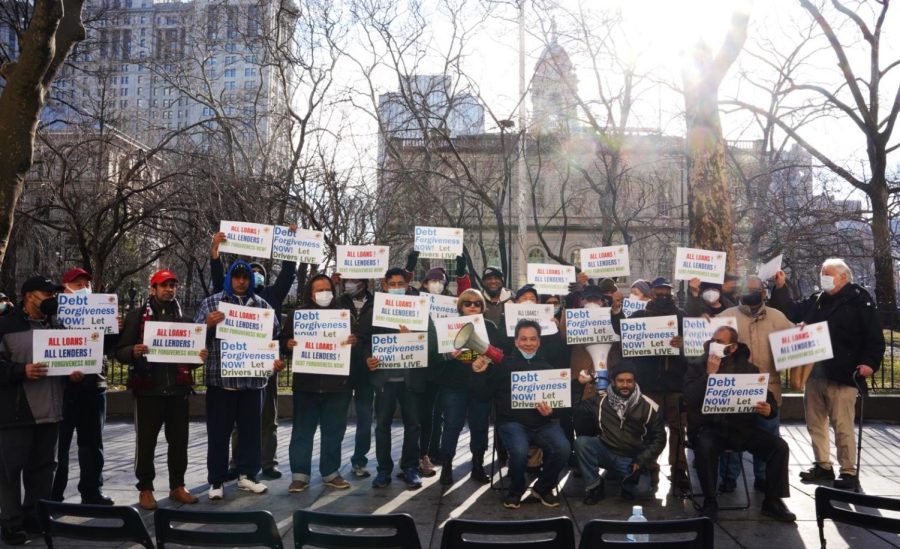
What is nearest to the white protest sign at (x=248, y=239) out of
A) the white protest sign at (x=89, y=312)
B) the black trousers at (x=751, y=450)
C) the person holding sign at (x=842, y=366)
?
the white protest sign at (x=89, y=312)

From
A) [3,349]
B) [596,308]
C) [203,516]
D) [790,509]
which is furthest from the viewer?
[596,308]

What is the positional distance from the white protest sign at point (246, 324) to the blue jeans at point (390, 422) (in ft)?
4.65

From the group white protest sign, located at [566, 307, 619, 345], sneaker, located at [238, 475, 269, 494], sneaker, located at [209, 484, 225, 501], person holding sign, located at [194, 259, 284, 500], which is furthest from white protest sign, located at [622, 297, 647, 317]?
sneaker, located at [209, 484, 225, 501]

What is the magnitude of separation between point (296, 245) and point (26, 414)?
3206 millimetres

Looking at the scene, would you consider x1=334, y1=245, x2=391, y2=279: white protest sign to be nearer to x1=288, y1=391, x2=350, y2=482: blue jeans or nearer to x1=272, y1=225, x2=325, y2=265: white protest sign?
x1=272, y1=225, x2=325, y2=265: white protest sign

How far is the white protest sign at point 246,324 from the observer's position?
6.75 m

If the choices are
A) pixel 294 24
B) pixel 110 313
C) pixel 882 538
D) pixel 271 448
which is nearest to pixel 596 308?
pixel 882 538

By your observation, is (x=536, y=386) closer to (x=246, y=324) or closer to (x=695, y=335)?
(x=695, y=335)

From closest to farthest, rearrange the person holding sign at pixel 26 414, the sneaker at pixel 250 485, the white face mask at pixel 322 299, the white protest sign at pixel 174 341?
the person holding sign at pixel 26 414, the white protest sign at pixel 174 341, the sneaker at pixel 250 485, the white face mask at pixel 322 299

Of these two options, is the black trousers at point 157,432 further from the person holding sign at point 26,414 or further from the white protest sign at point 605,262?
the white protest sign at point 605,262

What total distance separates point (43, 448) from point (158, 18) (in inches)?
1207

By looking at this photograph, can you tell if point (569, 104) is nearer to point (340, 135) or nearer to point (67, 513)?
point (340, 135)

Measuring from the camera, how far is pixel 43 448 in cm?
582

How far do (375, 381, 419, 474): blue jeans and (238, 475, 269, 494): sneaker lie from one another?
1189mm
